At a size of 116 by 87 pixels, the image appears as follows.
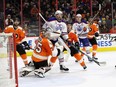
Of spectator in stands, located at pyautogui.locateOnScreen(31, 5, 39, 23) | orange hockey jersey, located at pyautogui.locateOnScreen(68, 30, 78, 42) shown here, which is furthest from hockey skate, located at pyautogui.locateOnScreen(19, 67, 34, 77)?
spectator in stands, located at pyautogui.locateOnScreen(31, 5, 39, 23)

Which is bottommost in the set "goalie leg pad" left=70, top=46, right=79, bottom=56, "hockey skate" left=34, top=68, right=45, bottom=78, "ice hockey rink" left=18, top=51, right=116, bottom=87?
"ice hockey rink" left=18, top=51, right=116, bottom=87

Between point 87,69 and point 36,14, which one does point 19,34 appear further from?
point 36,14

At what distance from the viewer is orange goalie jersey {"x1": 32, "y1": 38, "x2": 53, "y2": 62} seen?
5582 millimetres

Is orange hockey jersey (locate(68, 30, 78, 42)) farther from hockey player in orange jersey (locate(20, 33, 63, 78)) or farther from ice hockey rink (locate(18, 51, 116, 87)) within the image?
hockey player in orange jersey (locate(20, 33, 63, 78))

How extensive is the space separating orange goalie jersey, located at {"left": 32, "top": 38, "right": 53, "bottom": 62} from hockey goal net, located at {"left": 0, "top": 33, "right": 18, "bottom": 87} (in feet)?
4.22

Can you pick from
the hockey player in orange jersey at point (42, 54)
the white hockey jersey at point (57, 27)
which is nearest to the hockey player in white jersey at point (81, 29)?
the white hockey jersey at point (57, 27)

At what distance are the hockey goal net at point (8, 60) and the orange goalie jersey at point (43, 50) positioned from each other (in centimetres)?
129

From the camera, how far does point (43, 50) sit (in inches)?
222

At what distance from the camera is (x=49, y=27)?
6.03m

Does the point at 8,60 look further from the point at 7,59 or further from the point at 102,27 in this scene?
the point at 102,27

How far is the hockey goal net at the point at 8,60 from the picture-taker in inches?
160

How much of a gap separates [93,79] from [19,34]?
1.56 metres

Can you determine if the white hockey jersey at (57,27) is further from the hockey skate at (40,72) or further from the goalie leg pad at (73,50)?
the hockey skate at (40,72)

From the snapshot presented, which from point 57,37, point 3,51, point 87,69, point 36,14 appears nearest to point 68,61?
point 87,69
